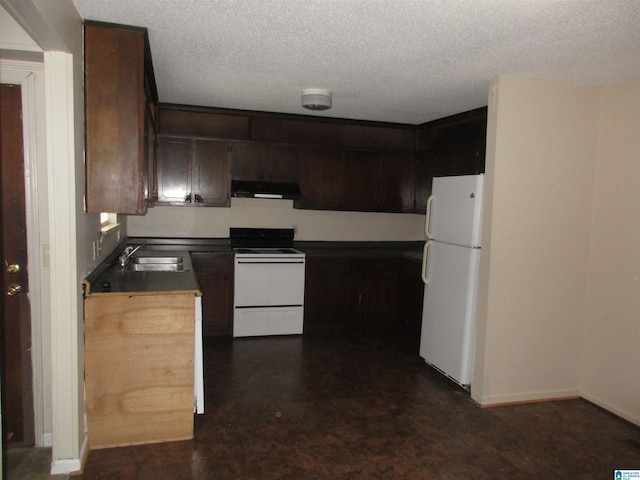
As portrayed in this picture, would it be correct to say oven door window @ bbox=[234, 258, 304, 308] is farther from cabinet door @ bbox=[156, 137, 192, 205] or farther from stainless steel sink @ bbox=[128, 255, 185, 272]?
cabinet door @ bbox=[156, 137, 192, 205]

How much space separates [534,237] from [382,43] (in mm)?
1854


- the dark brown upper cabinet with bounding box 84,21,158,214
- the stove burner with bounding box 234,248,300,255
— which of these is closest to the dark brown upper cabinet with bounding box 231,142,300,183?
the stove burner with bounding box 234,248,300,255

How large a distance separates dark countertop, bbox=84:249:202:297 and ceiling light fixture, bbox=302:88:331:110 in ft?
5.61

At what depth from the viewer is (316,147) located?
5.15m

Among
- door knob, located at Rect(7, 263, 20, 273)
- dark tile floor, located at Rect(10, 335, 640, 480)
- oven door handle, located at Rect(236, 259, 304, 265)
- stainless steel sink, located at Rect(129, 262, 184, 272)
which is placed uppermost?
door knob, located at Rect(7, 263, 20, 273)

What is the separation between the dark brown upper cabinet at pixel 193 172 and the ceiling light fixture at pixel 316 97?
1.38 metres

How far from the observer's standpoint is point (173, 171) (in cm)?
477

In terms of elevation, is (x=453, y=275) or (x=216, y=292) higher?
(x=453, y=275)

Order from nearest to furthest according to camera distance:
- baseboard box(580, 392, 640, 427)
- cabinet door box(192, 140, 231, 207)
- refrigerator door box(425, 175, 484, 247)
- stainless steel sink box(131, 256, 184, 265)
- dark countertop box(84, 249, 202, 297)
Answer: dark countertop box(84, 249, 202, 297) → baseboard box(580, 392, 640, 427) → refrigerator door box(425, 175, 484, 247) → stainless steel sink box(131, 256, 184, 265) → cabinet door box(192, 140, 231, 207)

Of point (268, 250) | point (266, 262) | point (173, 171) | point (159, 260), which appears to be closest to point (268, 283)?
point (266, 262)

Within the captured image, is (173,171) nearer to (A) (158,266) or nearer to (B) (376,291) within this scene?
(A) (158,266)

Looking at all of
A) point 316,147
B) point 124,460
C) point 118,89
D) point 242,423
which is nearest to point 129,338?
point 124,460

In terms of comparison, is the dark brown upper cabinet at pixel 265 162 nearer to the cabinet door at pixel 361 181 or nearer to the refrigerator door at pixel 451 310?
the cabinet door at pixel 361 181

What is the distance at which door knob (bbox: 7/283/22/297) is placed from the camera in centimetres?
255
